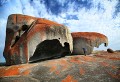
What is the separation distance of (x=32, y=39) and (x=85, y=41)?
23.8 feet

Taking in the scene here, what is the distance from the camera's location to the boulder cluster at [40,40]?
18422 mm

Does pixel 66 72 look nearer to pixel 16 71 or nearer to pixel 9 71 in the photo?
pixel 16 71

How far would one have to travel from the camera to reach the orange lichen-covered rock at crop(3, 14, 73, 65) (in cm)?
1835

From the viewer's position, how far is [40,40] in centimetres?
1900

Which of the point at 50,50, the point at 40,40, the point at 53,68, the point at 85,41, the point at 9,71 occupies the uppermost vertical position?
the point at 40,40

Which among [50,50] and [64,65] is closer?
[64,65]

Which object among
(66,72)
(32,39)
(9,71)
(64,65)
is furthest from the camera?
(32,39)

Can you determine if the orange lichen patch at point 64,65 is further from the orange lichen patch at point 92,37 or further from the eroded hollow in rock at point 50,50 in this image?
the orange lichen patch at point 92,37

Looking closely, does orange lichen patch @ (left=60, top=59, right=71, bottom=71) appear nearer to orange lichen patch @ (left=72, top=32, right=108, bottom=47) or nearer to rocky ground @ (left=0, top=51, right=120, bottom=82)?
rocky ground @ (left=0, top=51, right=120, bottom=82)

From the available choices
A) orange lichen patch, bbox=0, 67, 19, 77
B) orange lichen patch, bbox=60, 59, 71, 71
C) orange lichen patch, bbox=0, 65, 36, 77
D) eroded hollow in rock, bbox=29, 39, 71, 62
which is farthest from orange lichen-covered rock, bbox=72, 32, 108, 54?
orange lichen patch, bbox=0, 67, 19, 77

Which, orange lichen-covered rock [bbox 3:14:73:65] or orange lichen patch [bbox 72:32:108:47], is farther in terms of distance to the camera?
orange lichen patch [bbox 72:32:108:47]

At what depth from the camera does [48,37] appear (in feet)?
64.2

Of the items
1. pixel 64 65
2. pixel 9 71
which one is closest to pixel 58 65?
pixel 64 65

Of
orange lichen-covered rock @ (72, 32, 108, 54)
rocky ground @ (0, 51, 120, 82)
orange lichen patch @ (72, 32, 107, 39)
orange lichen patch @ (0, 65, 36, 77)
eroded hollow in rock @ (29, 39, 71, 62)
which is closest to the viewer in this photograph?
rocky ground @ (0, 51, 120, 82)
